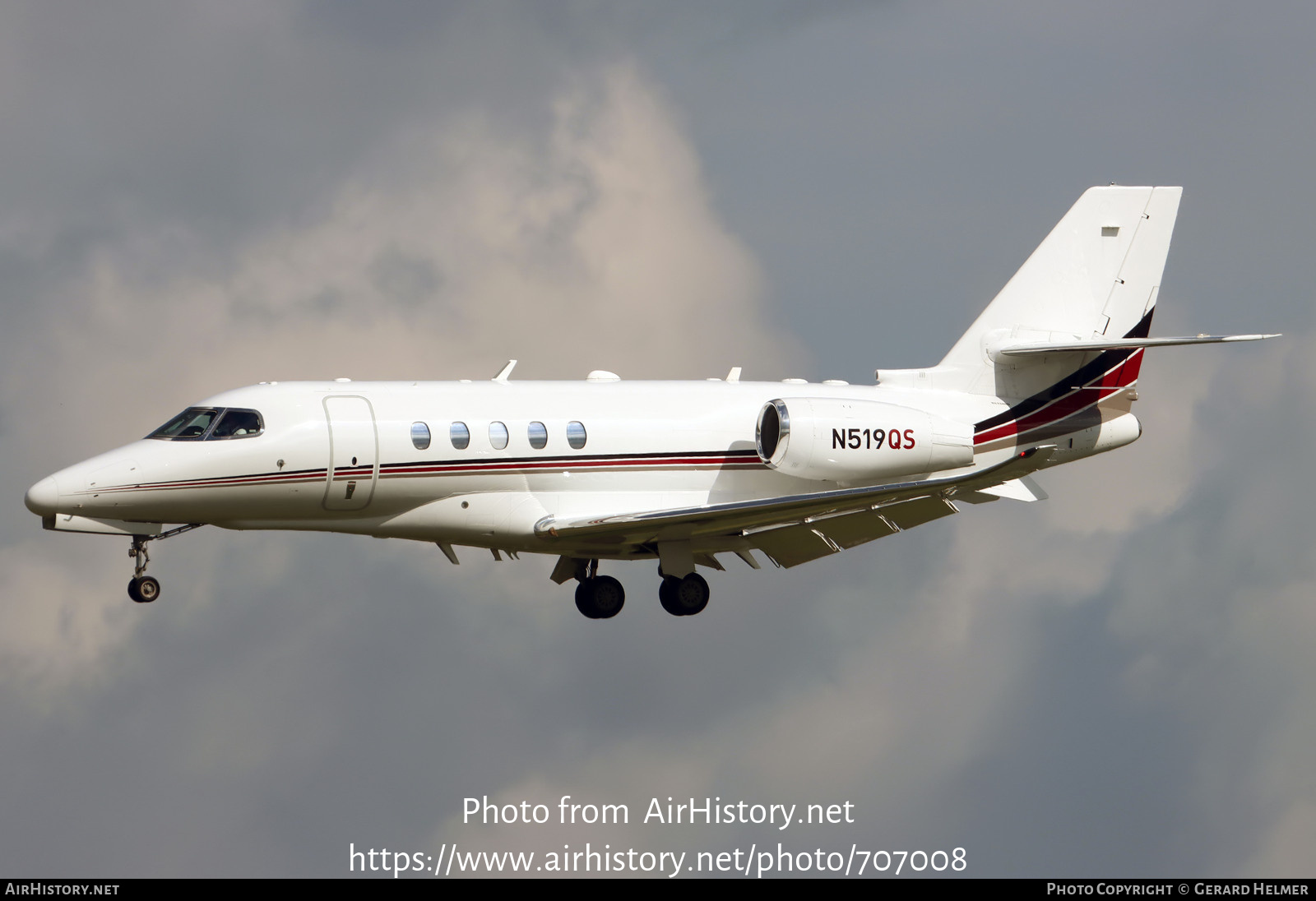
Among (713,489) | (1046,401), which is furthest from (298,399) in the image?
(1046,401)

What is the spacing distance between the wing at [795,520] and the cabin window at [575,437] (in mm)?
1323

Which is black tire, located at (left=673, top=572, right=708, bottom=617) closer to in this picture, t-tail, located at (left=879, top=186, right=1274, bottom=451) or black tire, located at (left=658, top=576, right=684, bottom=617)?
black tire, located at (left=658, top=576, right=684, bottom=617)

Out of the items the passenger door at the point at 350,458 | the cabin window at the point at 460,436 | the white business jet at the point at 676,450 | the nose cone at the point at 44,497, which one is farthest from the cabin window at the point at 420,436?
the nose cone at the point at 44,497

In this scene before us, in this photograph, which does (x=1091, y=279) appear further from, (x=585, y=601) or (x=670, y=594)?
(x=585, y=601)

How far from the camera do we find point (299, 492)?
31531mm

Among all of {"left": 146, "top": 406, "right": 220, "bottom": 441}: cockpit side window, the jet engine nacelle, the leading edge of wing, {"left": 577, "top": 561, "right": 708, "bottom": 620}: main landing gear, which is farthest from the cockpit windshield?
the jet engine nacelle

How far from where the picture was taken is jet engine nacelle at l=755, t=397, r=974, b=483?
33.9 m

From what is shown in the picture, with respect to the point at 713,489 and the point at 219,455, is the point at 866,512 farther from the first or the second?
the point at 219,455

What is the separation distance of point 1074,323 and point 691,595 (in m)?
9.67

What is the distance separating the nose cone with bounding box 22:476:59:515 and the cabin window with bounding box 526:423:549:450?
7.97 metres

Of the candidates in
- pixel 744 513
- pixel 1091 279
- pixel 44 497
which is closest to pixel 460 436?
pixel 744 513

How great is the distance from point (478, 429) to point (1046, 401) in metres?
11.4

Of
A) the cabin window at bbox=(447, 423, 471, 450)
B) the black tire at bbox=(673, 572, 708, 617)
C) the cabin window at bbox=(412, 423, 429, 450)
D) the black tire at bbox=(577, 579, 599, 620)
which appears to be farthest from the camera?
the black tire at bbox=(577, 579, 599, 620)

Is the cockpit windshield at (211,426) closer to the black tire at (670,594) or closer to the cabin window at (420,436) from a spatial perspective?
the cabin window at (420,436)
